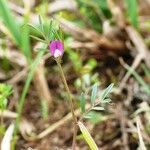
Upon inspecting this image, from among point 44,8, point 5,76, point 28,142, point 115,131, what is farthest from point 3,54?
point 115,131

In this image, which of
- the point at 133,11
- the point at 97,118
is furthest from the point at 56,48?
the point at 133,11

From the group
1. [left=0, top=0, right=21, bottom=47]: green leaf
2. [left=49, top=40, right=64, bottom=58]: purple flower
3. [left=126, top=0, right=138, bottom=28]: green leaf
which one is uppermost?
[left=0, top=0, right=21, bottom=47]: green leaf

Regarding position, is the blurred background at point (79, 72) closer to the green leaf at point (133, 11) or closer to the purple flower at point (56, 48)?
the green leaf at point (133, 11)

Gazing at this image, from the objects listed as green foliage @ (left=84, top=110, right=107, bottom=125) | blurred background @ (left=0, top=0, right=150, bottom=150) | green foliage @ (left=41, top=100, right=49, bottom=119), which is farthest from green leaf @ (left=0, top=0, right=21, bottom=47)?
green foliage @ (left=84, top=110, right=107, bottom=125)

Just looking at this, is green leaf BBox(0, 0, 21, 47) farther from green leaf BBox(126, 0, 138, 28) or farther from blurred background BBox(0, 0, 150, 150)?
green leaf BBox(126, 0, 138, 28)

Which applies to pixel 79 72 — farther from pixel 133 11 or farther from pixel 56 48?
pixel 56 48

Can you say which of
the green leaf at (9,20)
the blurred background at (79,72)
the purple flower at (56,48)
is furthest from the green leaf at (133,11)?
the purple flower at (56,48)

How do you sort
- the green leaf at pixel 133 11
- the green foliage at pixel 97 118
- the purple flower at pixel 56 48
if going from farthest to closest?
the green leaf at pixel 133 11
the green foliage at pixel 97 118
the purple flower at pixel 56 48

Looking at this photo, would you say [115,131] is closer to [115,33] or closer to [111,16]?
[115,33]
